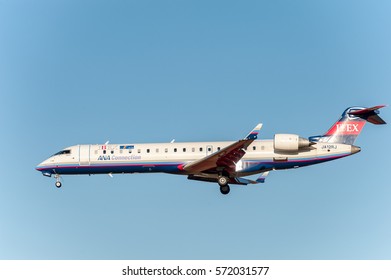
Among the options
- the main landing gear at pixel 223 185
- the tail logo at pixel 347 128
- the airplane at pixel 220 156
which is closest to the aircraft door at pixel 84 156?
the airplane at pixel 220 156

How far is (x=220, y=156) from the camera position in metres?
33.1

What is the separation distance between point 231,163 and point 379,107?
7.90 metres

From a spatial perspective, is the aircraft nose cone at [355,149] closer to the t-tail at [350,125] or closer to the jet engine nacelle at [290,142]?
the t-tail at [350,125]

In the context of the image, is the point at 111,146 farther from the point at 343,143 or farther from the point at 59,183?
the point at 343,143

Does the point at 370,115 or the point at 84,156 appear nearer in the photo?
the point at 370,115

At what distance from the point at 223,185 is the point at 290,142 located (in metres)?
4.05

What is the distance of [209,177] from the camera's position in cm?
3531

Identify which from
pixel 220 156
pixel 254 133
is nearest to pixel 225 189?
pixel 220 156

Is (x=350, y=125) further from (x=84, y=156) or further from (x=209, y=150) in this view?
(x=84, y=156)

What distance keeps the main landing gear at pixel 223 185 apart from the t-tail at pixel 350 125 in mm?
4931

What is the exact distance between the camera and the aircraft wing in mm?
32188

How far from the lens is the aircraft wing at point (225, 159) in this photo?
1267 inches
